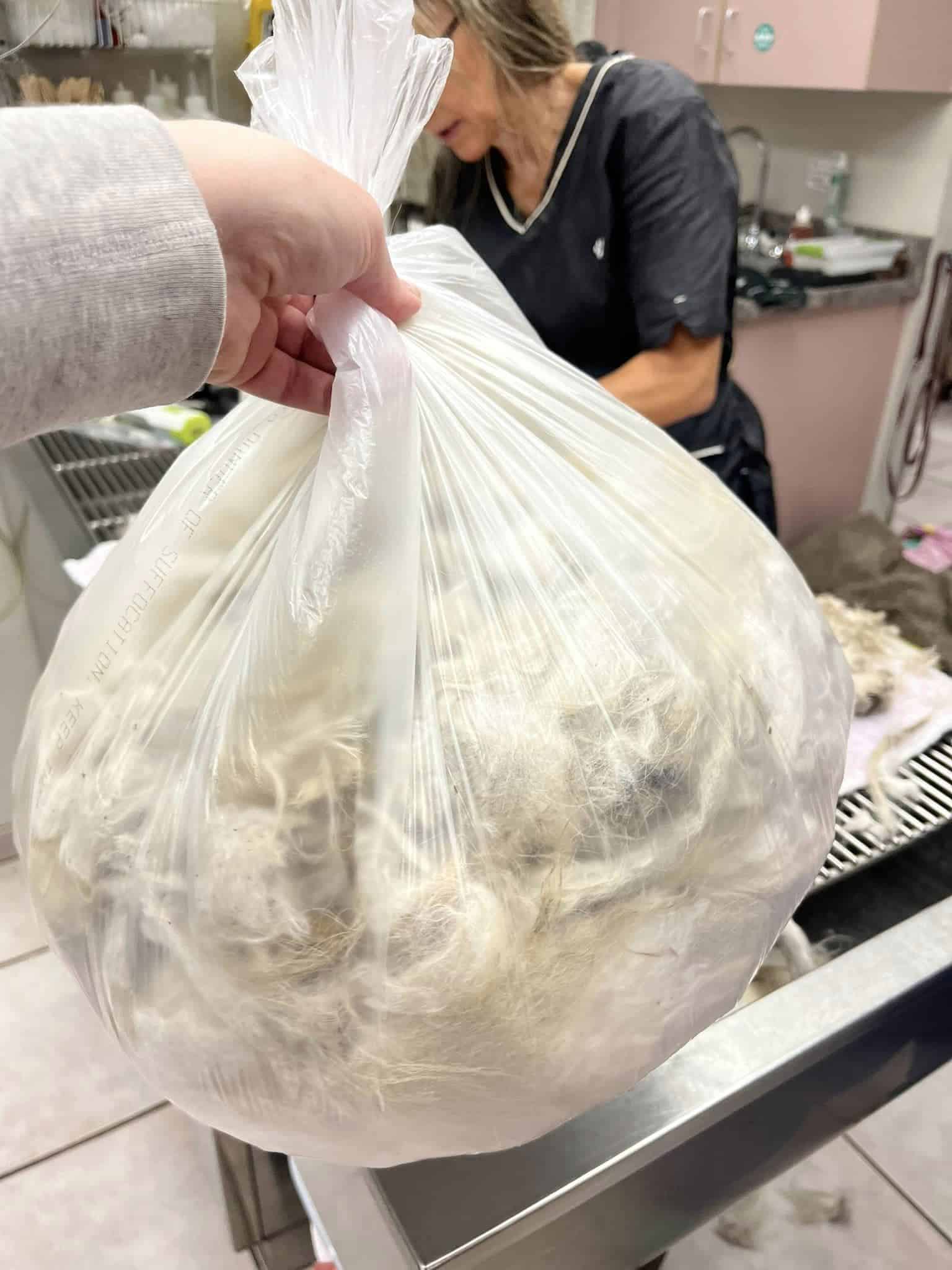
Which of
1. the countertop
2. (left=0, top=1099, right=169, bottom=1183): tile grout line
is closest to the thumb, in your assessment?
(left=0, top=1099, right=169, bottom=1183): tile grout line

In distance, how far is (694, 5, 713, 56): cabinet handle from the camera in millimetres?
1849

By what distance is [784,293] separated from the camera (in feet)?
5.36

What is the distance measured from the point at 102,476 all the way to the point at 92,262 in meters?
0.93

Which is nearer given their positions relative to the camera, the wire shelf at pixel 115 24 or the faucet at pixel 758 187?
the wire shelf at pixel 115 24

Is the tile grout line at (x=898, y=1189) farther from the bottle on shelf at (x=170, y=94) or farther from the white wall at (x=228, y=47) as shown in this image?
the bottle on shelf at (x=170, y=94)

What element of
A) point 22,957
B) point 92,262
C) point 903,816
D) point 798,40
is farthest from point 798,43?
point 22,957

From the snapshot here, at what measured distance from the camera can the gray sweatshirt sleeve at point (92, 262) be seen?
0.83ft

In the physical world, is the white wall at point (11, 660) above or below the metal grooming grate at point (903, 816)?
below

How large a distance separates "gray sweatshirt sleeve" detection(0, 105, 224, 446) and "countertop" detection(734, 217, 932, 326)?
151 cm

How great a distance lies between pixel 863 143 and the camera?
191cm

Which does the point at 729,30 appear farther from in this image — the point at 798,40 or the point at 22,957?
the point at 22,957

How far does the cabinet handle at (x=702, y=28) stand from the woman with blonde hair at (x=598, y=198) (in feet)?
3.69

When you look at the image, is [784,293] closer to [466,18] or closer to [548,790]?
[466,18]

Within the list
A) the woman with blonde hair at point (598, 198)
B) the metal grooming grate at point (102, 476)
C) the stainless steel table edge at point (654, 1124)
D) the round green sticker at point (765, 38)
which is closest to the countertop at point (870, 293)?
the round green sticker at point (765, 38)
